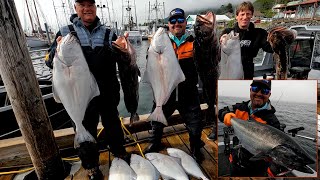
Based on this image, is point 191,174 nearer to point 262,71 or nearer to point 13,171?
point 13,171

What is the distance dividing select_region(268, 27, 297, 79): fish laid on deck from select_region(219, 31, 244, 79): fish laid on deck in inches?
19.2

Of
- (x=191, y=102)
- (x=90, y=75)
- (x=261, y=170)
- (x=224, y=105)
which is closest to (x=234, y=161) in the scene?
(x=261, y=170)

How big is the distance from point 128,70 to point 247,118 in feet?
5.32

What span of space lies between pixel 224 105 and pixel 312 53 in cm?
684

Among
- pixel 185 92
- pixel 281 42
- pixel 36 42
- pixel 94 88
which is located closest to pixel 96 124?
pixel 94 88

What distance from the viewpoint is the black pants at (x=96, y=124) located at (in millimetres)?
3258

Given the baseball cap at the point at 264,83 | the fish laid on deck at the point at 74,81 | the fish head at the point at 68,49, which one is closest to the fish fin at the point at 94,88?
the fish laid on deck at the point at 74,81

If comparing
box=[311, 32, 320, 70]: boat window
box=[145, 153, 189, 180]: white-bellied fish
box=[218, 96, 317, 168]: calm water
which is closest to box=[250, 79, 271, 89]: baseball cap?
box=[218, 96, 317, 168]: calm water

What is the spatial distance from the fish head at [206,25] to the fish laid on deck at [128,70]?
35.6 inches

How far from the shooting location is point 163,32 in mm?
2996

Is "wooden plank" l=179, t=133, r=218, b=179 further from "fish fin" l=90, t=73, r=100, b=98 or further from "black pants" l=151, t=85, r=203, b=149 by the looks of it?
"fish fin" l=90, t=73, r=100, b=98

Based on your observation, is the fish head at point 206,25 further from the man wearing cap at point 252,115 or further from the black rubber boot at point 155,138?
the black rubber boot at point 155,138

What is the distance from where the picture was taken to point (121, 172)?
3113 mm

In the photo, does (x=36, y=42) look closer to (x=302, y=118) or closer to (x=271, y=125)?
(x=271, y=125)
